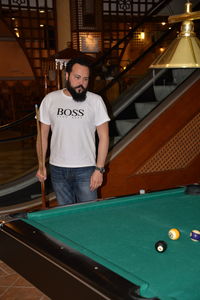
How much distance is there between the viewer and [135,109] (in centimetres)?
561

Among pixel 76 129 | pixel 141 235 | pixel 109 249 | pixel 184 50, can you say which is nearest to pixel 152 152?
pixel 76 129

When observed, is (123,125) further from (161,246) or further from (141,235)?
(161,246)

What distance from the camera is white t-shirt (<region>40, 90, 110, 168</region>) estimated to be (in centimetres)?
292

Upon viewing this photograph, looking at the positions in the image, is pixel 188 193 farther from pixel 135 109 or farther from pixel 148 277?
pixel 135 109

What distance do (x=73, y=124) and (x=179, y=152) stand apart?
224 centimetres

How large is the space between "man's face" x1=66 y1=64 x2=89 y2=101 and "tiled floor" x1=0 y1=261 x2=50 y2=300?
149 cm

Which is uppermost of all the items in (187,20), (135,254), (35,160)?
(187,20)

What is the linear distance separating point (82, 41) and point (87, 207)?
23.5 feet

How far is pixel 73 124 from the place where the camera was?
115 inches

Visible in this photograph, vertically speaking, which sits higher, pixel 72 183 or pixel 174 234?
pixel 174 234

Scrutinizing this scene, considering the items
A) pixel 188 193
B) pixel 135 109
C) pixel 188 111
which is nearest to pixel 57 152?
pixel 188 193

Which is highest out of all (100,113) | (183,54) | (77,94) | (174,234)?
(183,54)

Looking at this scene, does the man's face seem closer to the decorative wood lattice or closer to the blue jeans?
the blue jeans

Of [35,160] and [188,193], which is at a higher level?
[188,193]
